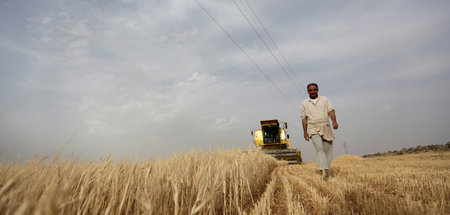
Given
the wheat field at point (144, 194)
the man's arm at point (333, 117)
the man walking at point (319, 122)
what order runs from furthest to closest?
1. the man's arm at point (333, 117)
2. the man walking at point (319, 122)
3. the wheat field at point (144, 194)

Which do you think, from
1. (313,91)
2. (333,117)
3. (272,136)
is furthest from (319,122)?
(272,136)

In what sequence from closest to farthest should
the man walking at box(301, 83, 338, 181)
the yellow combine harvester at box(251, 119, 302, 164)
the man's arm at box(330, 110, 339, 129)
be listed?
the man walking at box(301, 83, 338, 181) → the man's arm at box(330, 110, 339, 129) → the yellow combine harvester at box(251, 119, 302, 164)

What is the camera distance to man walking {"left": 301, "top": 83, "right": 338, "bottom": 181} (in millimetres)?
4246

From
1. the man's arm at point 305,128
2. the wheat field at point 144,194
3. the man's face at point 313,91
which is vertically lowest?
the wheat field at point 144,194

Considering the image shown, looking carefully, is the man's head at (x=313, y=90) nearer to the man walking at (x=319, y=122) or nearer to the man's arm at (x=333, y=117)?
the man walking at (x=319, y=122)

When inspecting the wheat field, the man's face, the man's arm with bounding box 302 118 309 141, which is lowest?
the wheat field

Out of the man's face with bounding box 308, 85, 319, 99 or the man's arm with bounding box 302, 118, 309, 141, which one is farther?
the man's arm with bounding box 302, 118, 309, 141

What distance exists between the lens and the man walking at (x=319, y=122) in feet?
13.9

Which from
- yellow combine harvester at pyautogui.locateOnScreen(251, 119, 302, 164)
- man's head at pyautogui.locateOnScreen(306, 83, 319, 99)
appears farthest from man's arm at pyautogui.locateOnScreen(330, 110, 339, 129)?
yellow combine harvester at pyautogui.locateOnScreen(251, 119, 302, 164)

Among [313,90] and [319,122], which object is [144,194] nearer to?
[319,122]

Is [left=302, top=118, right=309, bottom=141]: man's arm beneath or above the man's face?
beneath

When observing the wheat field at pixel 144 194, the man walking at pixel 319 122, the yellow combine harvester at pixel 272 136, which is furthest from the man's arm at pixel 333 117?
the yellow combine harvester at pixel 272 136

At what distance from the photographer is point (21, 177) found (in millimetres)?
1217

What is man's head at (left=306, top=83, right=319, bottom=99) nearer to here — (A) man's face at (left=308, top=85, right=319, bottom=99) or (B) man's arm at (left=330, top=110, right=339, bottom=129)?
(A) man's face at (left=308, top=85, right=319, bottom=99)
